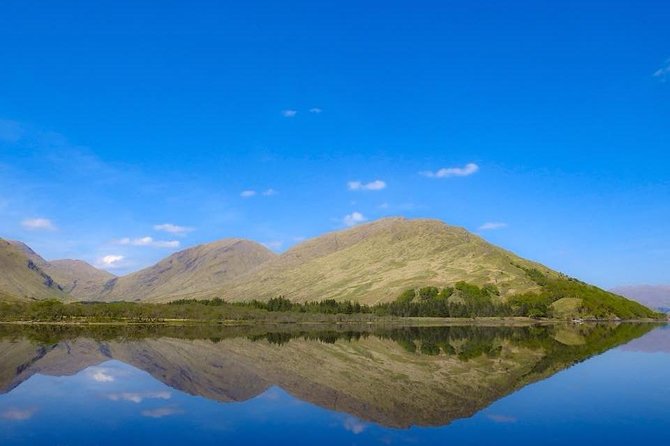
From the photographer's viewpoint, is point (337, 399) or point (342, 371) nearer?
point (337, 399)

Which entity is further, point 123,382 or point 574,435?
point 123,382

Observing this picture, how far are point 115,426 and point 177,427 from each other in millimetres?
4856

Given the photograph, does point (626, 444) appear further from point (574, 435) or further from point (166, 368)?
point (166, 368)

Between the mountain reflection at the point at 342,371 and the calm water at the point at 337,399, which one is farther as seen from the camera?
the mountain reflection at the point at 342,371

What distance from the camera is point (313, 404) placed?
50.4 m

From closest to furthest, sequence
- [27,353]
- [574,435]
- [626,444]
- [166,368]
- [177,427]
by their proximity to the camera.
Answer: [626,444] → [574,435] → [177,427] → [166,368] → [27,353]

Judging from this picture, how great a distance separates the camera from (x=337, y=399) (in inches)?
2080

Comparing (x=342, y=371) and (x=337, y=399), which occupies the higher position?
(x=342, y=371)

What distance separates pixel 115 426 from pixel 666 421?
42.7 m

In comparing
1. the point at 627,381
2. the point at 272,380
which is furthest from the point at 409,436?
the point at 627,381

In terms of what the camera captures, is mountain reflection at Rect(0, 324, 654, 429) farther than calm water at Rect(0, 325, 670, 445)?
Yes

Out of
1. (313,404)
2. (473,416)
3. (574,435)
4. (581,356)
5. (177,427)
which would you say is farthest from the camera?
(581,356)

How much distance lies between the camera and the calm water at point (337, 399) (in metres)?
38.0

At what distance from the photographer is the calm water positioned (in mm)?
38031
